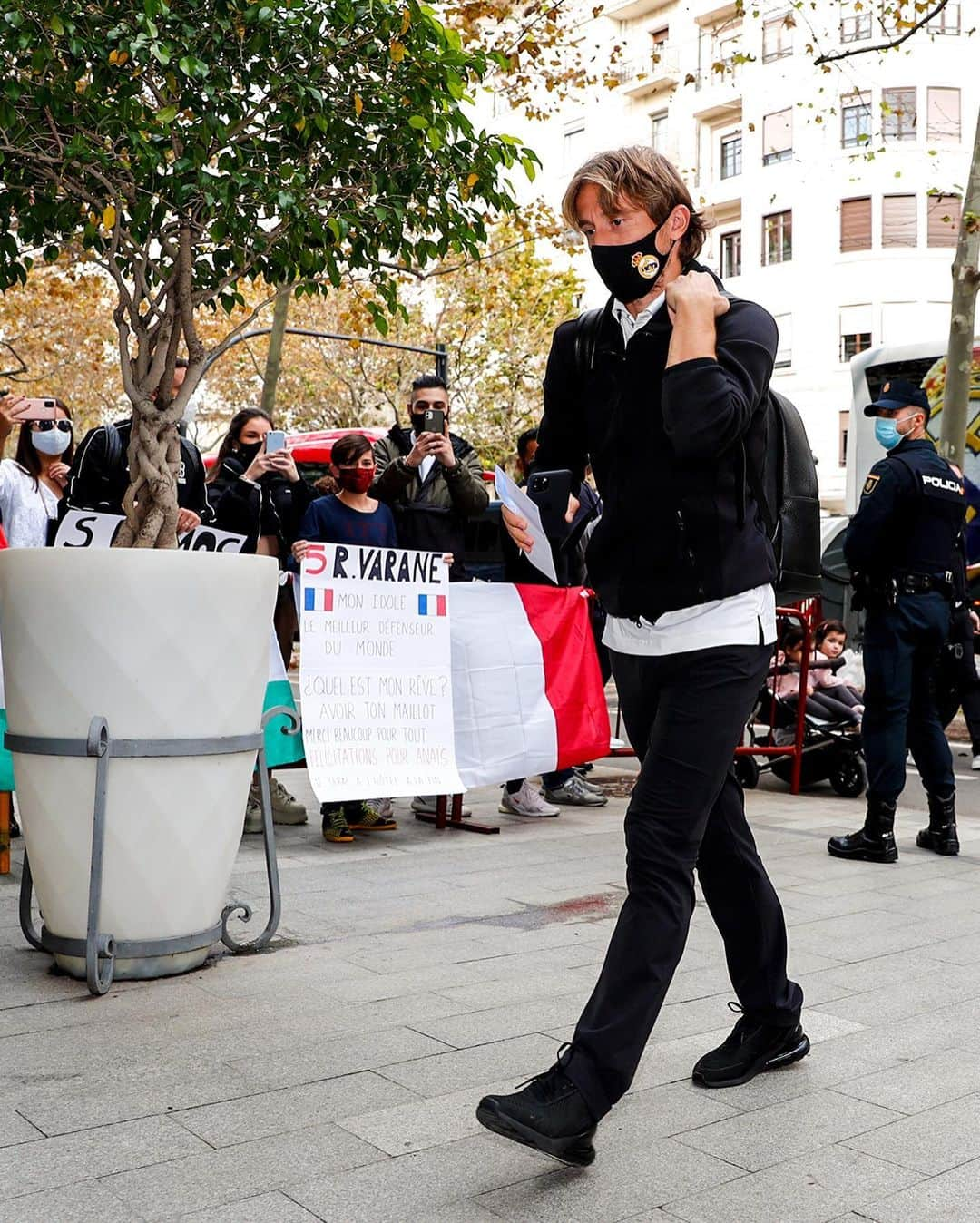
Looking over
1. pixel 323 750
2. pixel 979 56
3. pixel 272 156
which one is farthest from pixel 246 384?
pixel 323 750

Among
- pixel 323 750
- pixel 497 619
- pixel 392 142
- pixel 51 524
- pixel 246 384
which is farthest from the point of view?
pixel 246 384

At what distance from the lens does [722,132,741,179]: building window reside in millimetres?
45938

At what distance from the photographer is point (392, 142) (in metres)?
8.14

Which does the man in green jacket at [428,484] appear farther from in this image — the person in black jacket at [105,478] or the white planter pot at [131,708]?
the white planter pot at [131,708]

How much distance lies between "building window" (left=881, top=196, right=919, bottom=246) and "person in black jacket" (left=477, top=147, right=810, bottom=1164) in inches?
1615

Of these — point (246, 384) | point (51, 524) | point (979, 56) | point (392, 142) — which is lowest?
point (51, 524)

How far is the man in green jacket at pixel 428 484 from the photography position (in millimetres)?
7238

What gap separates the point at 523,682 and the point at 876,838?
199cm

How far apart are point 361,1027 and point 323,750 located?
2820 millimetres

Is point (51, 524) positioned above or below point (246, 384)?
below

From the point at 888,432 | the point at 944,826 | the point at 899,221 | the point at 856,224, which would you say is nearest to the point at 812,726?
the point at 944,826

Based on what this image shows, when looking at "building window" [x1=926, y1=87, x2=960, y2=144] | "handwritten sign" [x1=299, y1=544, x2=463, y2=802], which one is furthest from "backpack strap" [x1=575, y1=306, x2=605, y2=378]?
"building window" [x1=926, y1=87, x2=960, y2=144]

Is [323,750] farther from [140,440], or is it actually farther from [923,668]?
[923,668]

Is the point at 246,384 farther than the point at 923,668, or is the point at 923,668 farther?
the point at 246,384
